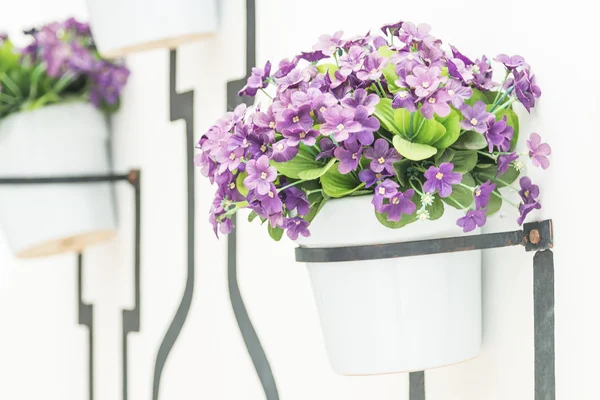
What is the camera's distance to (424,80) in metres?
0.63

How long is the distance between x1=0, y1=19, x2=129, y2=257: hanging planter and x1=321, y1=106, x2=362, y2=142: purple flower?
0.82 m

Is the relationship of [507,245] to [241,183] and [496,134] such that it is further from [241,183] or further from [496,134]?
[241,183]

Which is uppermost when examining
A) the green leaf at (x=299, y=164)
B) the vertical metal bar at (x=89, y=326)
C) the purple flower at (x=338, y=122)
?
the purple flower at (x=338, y=122)

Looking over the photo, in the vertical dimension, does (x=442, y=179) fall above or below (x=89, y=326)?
above

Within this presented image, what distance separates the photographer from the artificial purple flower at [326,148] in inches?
25.7

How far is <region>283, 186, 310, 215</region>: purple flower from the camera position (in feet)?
2.21

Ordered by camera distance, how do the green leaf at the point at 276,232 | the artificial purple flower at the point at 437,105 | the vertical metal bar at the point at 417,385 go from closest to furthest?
the artificial purple flower at the point at 437,105 < the green leaf at the point at 276,232 < the vertical metal bar at the point at 417,385

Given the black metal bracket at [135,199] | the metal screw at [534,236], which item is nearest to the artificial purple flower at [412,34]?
the metal screw at [534,236]

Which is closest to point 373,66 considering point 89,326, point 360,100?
point 360,100

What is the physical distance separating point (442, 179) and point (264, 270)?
0.52 m

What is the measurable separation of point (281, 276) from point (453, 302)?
413 millimetres

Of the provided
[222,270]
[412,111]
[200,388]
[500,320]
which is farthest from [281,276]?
[412,111]

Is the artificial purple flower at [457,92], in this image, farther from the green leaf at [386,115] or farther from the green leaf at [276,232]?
the green leaf at [276,232]

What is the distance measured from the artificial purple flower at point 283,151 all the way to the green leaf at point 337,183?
4 cm
